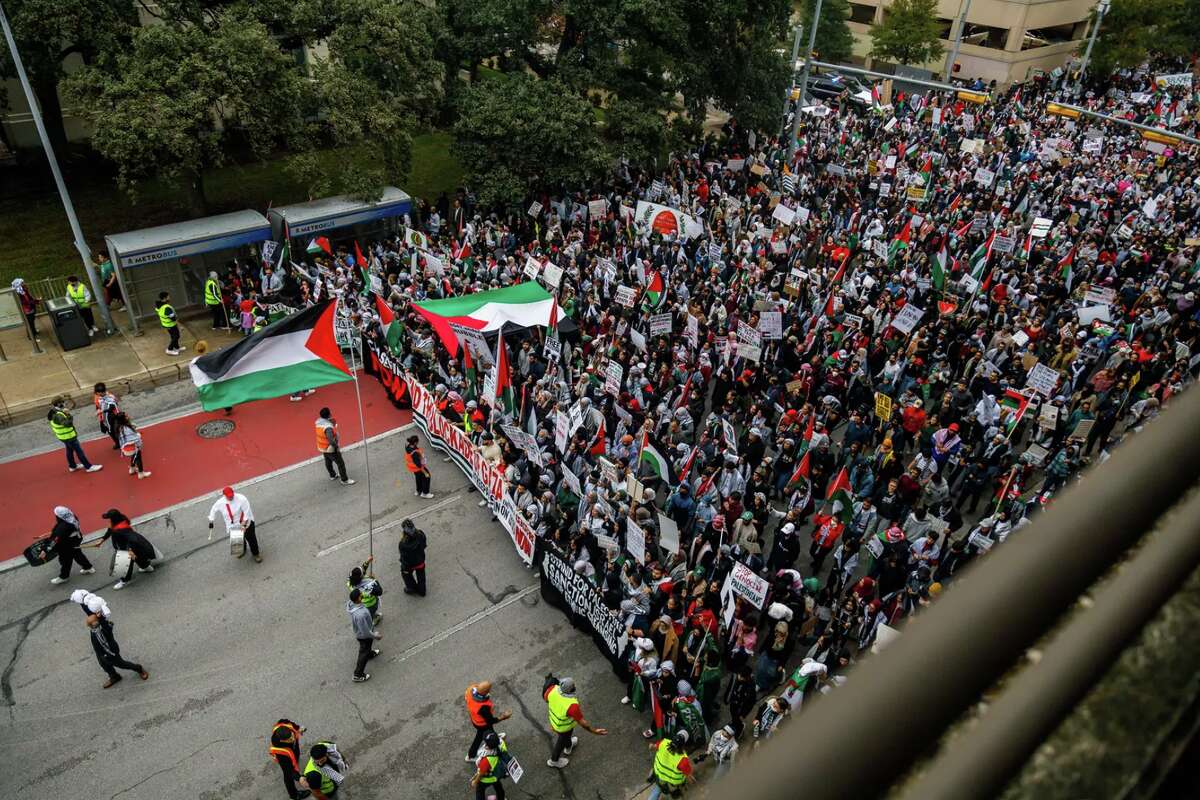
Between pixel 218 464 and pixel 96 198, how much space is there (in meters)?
16.2

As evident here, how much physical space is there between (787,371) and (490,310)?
607 cm

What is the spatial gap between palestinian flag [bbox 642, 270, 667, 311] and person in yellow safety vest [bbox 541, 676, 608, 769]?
10.8 m

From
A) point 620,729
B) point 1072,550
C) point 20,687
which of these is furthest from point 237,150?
point 1072,550

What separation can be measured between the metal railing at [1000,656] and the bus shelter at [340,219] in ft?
74.4

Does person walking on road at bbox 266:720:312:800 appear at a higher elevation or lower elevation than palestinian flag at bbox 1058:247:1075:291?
lower

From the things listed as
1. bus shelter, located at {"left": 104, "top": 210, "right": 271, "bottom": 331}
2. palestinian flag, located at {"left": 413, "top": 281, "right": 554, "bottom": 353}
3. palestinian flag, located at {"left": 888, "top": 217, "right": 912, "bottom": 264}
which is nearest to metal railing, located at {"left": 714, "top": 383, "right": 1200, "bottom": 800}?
palestinian flag, located at {"left": 413, "top": 281, "right": 554, "bottom": 353}

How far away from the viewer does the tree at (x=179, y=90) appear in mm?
19219

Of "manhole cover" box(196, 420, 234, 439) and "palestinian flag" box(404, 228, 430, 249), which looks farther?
"palestinian flag" box(404, 228, 430, 249)

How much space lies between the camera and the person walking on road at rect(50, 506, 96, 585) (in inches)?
471

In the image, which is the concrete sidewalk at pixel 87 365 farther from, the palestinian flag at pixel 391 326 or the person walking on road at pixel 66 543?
the person walking on road at pixel 66 543

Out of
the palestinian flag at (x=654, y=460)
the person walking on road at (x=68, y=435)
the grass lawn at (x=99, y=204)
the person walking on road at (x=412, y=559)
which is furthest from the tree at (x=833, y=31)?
the person walking on road at (x=68, y=435)

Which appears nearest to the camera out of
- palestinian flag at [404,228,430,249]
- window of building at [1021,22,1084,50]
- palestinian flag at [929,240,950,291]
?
palestinian flag at [929,240,950,291]

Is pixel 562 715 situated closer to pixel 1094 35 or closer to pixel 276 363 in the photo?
pixel 276 363

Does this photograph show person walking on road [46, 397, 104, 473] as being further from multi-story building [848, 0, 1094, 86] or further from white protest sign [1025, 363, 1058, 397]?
multi-story building [848, 0, 1094, 86]
